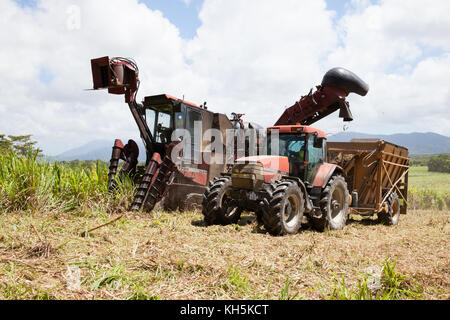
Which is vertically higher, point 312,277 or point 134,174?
point 134,174

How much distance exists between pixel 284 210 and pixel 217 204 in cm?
129

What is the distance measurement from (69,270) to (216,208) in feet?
12.0

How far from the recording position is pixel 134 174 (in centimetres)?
867

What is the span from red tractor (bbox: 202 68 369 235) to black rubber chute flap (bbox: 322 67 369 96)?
2.30 metres

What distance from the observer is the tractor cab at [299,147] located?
710cm

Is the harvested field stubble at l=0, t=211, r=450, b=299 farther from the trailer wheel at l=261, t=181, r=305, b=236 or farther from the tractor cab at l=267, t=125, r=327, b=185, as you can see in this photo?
the tractor cab at l=267, t=125, r=327, b=185

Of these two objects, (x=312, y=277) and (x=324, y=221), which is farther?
(x=324, y=221)

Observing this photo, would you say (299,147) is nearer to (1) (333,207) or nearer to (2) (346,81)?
(1) (333,207)

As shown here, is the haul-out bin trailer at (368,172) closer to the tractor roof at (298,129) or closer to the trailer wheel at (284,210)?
the tractor roof at (298,129)

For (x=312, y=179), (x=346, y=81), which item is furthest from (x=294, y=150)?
(x=346, y=81)

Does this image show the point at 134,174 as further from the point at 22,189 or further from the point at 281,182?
the point at 281,182

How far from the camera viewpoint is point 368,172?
877 centimetres
